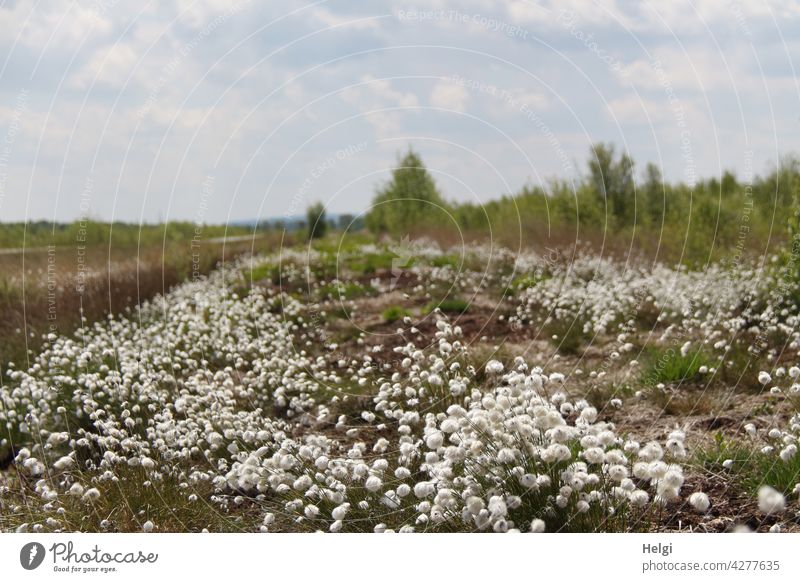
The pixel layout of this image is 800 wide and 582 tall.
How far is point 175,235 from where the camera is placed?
19203mm

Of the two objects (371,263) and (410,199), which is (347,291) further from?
(410,199)

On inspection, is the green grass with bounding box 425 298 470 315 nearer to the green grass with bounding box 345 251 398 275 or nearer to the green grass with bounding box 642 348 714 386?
the green grass with bounding box 642 348 714 386

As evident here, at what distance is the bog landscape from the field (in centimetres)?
2

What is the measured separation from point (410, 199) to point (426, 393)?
467 inches

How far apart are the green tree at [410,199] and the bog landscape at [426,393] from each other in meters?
2.30

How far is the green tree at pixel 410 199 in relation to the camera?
1700 centimetres

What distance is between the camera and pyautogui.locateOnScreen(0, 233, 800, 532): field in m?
3.89

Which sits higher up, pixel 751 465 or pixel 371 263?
pixel 371 263

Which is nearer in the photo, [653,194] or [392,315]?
[392,315]

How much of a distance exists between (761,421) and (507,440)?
287 centimetres

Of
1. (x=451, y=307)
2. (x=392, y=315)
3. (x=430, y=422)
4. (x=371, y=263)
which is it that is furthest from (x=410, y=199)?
(x=430, y=422)

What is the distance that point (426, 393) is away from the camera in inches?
250

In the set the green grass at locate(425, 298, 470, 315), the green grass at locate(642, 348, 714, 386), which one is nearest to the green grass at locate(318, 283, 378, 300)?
the green grass at locate(425, 298, 470, 315)

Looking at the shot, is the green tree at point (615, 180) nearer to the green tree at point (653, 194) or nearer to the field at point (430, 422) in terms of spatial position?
the green tree at point (653, 194)
